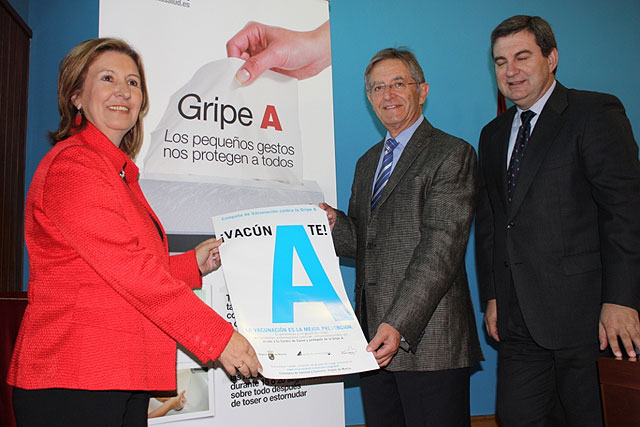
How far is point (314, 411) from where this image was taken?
7.25 feet

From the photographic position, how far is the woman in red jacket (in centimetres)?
112

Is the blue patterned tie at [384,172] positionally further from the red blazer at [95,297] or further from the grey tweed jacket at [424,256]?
the red blazer at [95,297]

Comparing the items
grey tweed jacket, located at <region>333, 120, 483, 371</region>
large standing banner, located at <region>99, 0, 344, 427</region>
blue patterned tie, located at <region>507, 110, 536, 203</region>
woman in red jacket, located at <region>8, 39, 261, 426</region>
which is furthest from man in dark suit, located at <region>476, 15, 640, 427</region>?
woman in red jacket, located at <region>8, 39, 261, 426</region>

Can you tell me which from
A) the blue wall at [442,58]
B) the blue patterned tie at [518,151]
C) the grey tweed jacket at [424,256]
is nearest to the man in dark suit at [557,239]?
the blue patterned tie at [518,151]

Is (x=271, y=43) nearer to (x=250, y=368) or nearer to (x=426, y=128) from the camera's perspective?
(x=426, y=128)

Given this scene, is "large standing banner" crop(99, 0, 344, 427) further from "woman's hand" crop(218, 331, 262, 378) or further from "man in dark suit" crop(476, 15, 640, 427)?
"man in dark suit" crop(476, 15, 640, 427)

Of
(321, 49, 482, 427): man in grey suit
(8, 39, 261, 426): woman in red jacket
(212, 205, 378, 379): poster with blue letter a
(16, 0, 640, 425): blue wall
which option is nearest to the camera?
(8, 39, 261, 426): woman in red jacket

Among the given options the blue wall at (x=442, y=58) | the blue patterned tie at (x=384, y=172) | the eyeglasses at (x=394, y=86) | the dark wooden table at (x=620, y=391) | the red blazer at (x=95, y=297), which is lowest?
the dark wooden table at (x=620, y=391)

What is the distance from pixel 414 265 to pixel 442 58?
2.10m

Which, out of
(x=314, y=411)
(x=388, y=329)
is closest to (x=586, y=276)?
(x=388, y=329)

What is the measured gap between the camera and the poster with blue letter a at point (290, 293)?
1.48 m

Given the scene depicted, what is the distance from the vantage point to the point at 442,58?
10.8ft

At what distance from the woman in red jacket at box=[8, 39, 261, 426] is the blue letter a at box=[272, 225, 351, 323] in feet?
0.86

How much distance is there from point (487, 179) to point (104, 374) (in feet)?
4.96
